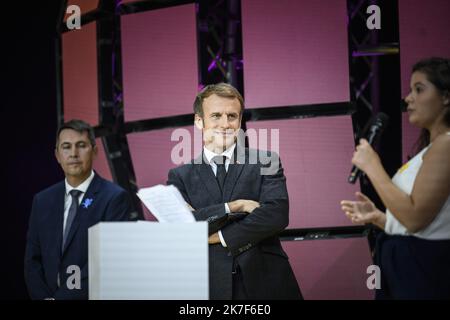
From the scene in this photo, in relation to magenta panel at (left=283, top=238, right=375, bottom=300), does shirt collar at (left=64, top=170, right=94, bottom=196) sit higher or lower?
higher

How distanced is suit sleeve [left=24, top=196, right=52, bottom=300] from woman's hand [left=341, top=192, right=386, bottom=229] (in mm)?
1969

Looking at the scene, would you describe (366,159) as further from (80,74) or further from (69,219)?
(80,74)

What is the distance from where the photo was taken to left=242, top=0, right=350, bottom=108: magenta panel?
482 cm

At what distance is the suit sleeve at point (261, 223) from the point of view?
11.3ft

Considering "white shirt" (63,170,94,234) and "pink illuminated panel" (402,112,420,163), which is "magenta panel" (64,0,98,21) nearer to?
"white shirt" (63,170,94,234)

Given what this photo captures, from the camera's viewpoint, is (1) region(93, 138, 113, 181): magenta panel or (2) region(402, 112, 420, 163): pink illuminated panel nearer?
(2) region(402, 112, 420, 163): pink illuminated panel

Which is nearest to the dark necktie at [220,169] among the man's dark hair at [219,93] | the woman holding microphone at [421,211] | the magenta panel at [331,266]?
the man's dark hair at [219,93]

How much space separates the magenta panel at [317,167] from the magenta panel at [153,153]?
0.60 m

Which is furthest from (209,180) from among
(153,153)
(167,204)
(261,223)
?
(153,153)

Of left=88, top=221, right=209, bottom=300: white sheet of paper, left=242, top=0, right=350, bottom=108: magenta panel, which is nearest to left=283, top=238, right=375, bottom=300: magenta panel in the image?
left=242, top=0, right=350, bottom=108: magenta panel

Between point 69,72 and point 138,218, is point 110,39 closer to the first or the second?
point 69,72

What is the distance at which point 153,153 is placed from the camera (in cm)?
510

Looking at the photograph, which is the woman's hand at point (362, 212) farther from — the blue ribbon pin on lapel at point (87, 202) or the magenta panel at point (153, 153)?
the magenta panel at point (153, 153)
